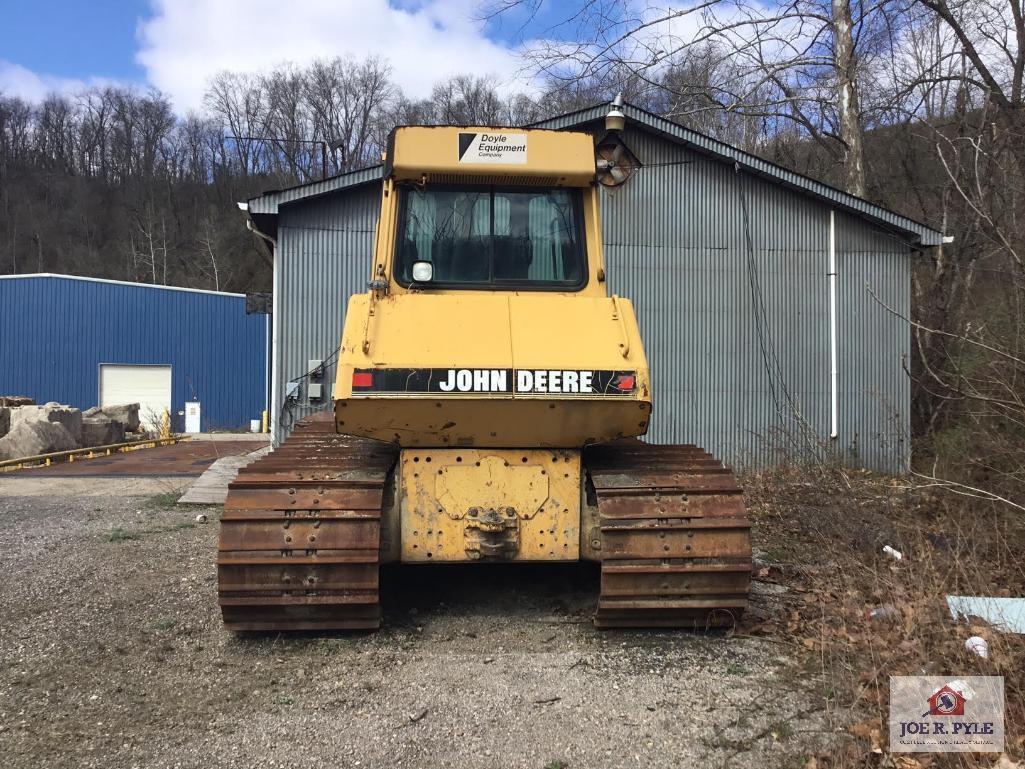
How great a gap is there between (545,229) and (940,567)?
3.51 metres

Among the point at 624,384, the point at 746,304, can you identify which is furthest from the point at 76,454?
the point at 624,384

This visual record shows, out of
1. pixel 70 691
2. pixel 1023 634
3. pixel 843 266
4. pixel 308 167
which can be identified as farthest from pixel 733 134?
pixel 308 167

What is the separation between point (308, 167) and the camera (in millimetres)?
52531

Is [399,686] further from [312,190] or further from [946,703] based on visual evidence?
[312,190]

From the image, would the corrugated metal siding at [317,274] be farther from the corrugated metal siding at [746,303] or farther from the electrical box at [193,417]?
the electrical box at [193,417]

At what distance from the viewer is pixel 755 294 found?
1253 cm

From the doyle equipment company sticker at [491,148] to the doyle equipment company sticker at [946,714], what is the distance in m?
3.63

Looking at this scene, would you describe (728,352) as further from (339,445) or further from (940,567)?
(339,445)

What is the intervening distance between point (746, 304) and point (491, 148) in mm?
8257

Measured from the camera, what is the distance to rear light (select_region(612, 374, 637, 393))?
443 cm

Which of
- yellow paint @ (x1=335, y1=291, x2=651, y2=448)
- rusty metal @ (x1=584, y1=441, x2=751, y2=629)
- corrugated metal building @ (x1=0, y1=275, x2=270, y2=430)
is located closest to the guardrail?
corrugated metal building @ (x1=0, y1=275, x2=270, y2=430)

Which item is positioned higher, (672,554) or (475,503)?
(475,503)

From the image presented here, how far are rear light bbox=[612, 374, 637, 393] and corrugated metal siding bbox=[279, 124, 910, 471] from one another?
7.99 m

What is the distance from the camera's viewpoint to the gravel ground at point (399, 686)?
3.33m
